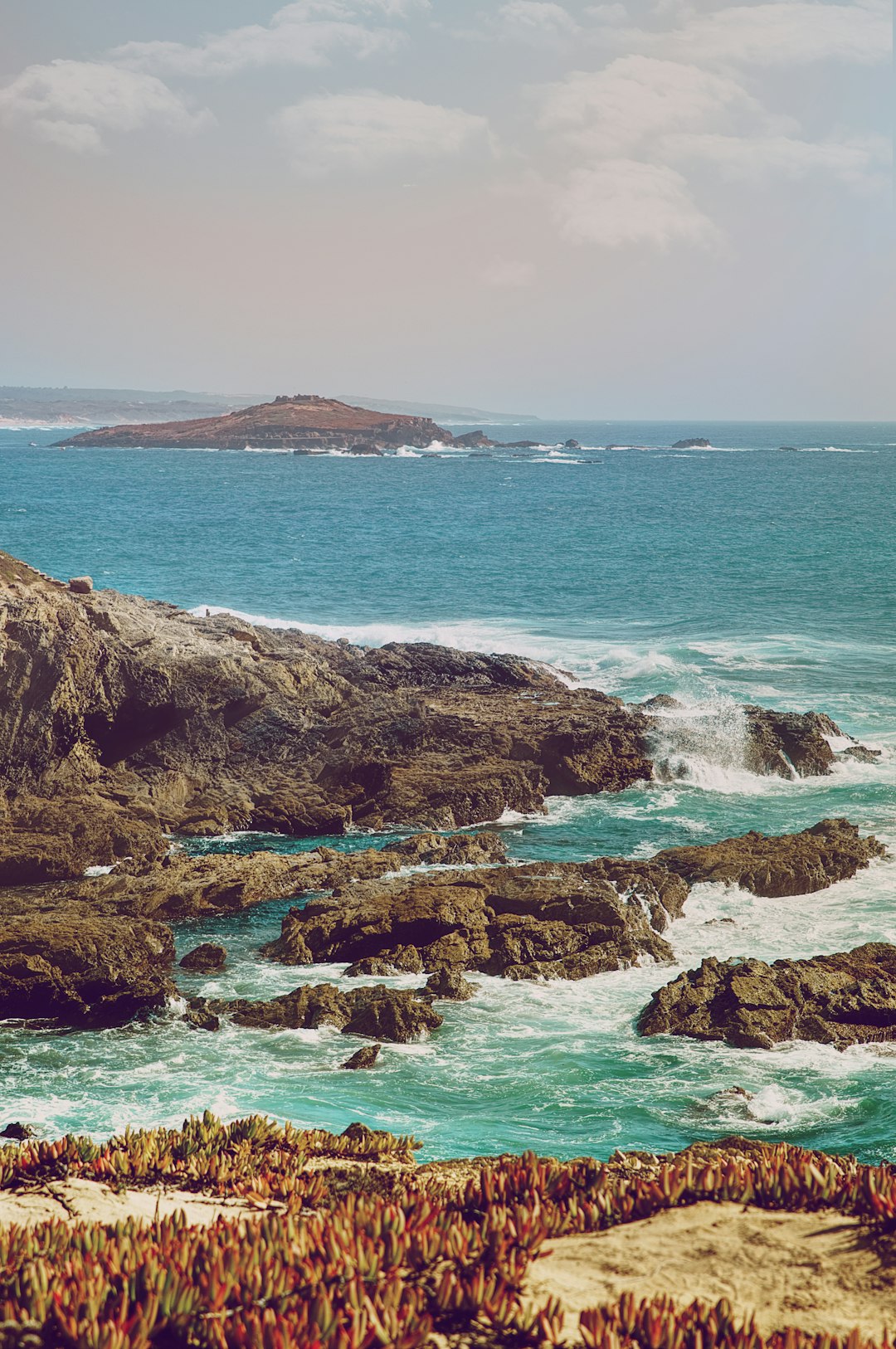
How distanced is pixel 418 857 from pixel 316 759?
19.3 feet

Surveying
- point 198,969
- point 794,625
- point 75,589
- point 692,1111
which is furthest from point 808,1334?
point 794,625

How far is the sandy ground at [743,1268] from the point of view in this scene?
5773mm

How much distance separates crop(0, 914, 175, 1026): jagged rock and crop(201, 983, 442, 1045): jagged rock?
1074 mm

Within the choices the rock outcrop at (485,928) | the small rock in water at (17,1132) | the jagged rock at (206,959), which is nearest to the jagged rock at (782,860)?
the rock outcrop at (485,928)

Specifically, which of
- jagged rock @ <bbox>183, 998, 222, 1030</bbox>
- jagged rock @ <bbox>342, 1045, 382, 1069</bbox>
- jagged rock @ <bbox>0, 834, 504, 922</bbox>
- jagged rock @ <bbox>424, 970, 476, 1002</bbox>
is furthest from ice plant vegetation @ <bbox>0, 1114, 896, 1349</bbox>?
jagged rock @ <bbox>0, 834, 504, 922</bbox>

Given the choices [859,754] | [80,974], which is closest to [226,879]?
[80,974]

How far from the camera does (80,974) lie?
54.1 ft

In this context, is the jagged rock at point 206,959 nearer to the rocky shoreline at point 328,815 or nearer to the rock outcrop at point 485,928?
the rocky shoreline at point 328,815

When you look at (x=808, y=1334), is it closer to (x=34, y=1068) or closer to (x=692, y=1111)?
(x=692, y=1111)

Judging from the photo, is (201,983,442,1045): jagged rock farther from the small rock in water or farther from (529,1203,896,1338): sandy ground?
(529,1203,896,1338): sandy ground

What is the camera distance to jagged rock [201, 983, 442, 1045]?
50.3 feet

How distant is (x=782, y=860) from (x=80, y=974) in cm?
1318

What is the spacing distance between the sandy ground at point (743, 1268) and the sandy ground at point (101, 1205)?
2.42 m

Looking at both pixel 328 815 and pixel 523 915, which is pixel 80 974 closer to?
pixel 523 915
